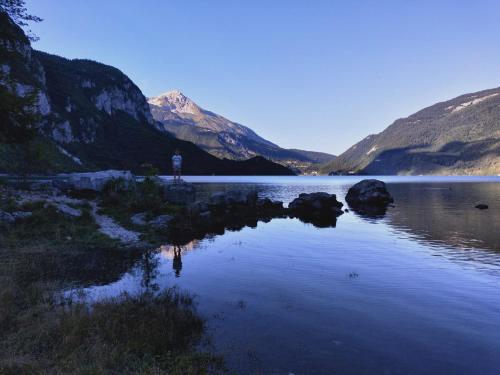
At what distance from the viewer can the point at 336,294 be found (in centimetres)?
1784

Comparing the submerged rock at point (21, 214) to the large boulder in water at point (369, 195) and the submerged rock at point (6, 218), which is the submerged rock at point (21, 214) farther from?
the large boulder in water at point (369, 195)

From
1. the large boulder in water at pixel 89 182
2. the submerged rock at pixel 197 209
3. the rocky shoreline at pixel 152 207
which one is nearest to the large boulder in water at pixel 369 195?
the rocky shoreline at pixel 152 207

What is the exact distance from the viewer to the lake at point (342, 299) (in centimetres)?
1130

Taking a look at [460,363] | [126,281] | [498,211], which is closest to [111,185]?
[126,281]

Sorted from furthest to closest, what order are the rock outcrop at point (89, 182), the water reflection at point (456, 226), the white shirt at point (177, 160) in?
the white shirt at point (177, 160)
the rock outcrop at point (89, 182)
the water reflection at point (456, 226)

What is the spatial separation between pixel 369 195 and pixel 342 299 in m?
63.4

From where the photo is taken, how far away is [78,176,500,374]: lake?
11.3m

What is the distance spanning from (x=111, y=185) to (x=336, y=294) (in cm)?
3743

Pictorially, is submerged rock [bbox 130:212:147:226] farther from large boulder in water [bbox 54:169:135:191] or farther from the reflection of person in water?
large boulder in water [bbox 54:169:135:191]

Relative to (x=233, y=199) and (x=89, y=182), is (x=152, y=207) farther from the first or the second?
(x=233, y=199)

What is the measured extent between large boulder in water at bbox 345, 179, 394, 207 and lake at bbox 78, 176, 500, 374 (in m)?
40.0

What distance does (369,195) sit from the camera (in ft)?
251

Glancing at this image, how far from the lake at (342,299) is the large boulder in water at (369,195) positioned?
131ft

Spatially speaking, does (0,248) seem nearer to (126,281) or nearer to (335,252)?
(126,281)
